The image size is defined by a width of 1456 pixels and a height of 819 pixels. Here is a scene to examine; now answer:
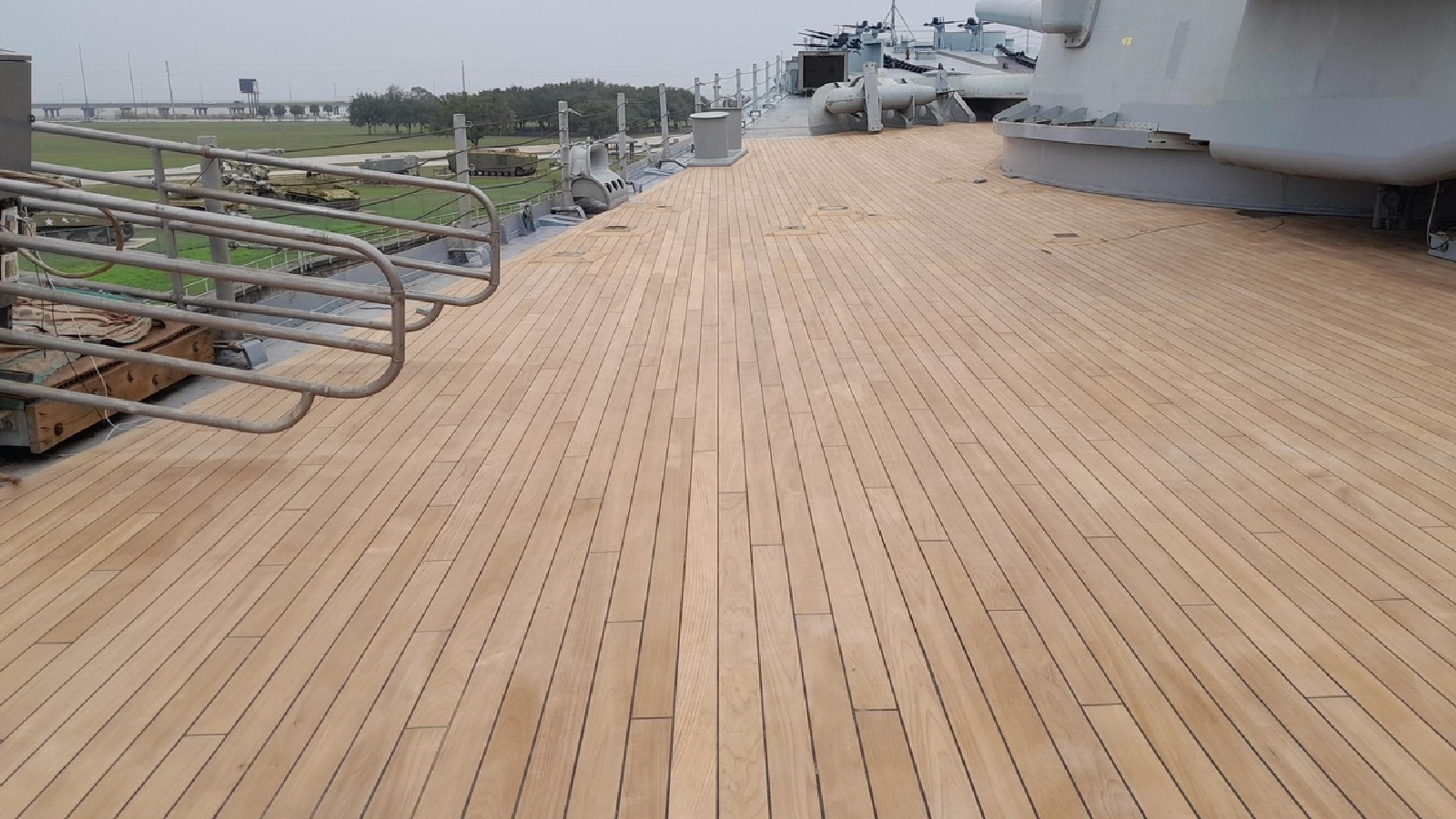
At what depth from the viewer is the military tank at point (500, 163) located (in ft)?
25.3

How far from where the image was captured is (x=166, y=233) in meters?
4.26

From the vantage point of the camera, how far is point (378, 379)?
342 cm

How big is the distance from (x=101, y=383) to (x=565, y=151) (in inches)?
270

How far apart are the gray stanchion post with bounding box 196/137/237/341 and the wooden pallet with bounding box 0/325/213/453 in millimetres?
198

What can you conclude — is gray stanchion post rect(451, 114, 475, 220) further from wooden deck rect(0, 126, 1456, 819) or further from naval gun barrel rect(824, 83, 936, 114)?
naval gun barrel rect(824, 83, 936, 114)

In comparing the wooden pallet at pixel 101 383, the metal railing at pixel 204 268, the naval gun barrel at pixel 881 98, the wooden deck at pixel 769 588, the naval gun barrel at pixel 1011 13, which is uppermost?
the naval gun barrel at pixel 1011 13

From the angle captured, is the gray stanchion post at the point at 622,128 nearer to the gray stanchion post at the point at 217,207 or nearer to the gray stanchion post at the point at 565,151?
the gray stanchion post at the point at 565,151

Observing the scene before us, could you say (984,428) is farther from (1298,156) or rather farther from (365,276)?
(1298,156)

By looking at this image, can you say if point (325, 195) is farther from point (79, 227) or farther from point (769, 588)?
point (769, 588)

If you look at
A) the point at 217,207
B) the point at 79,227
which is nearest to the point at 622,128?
the point at 217,207

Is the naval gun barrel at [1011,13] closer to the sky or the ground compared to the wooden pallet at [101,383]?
closer to the sky

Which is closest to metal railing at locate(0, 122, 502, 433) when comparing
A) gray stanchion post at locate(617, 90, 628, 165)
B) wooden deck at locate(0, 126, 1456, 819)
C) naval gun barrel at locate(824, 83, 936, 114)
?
wooden deck at locate(0, 126, 1456, 819)

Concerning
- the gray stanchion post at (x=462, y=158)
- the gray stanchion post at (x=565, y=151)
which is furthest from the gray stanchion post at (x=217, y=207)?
the gray stanchion post at (x=565, y=151)

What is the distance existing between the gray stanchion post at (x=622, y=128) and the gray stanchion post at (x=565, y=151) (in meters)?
1.25
